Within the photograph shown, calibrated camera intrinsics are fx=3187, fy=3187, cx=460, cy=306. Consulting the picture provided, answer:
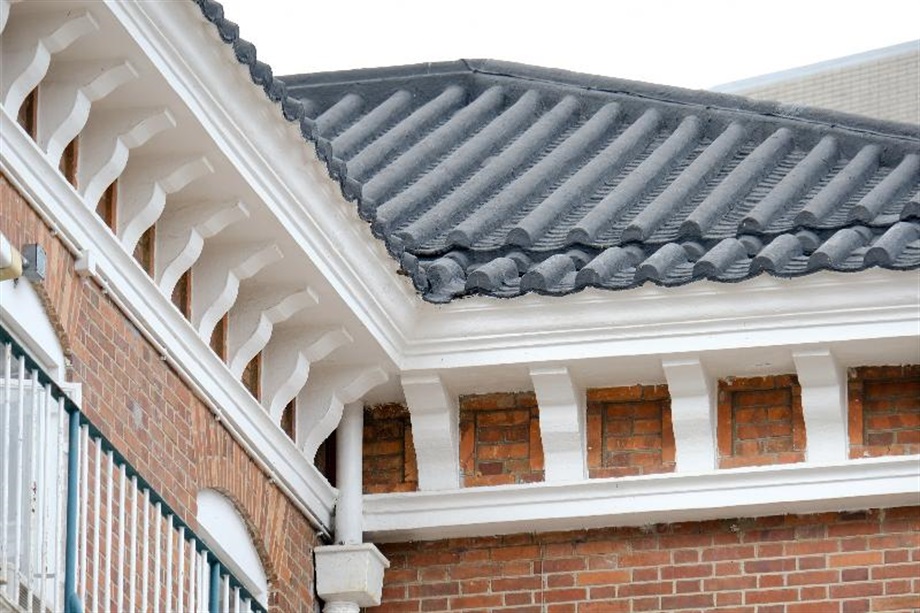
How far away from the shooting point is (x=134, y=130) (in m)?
12.0

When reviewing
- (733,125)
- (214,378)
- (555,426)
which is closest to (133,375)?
(214,378)

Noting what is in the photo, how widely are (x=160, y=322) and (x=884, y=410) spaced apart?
3.51 metres

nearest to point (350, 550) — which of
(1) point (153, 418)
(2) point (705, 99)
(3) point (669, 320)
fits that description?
(3) point (669, 320)

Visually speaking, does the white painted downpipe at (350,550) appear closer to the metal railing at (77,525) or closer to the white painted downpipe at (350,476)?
the white painted downpipe at (350,476)

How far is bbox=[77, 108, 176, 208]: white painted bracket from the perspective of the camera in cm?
1196

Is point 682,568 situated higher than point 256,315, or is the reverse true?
point 256,315

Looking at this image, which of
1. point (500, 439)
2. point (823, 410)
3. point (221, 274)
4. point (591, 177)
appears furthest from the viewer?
point (591, 177)

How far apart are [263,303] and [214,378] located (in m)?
0.59

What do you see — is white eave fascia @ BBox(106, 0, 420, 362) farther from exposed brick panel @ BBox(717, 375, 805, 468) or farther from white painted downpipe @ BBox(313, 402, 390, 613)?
exposed brick panel @ BBox(717, 375, 805, 468)

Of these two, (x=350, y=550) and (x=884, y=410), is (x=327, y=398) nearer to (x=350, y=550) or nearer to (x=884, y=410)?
(x=350, y=550)

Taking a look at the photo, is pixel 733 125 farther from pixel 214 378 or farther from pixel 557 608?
pixel 214 378

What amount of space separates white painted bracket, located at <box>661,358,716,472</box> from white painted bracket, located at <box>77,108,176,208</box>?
3.20 metres

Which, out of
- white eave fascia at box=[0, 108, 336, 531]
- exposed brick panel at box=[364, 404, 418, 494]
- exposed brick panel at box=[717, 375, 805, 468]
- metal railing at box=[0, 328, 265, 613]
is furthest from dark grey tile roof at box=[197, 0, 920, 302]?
metal railing at box=[0, 328, 265, 613]

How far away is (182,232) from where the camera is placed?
12734 mm
